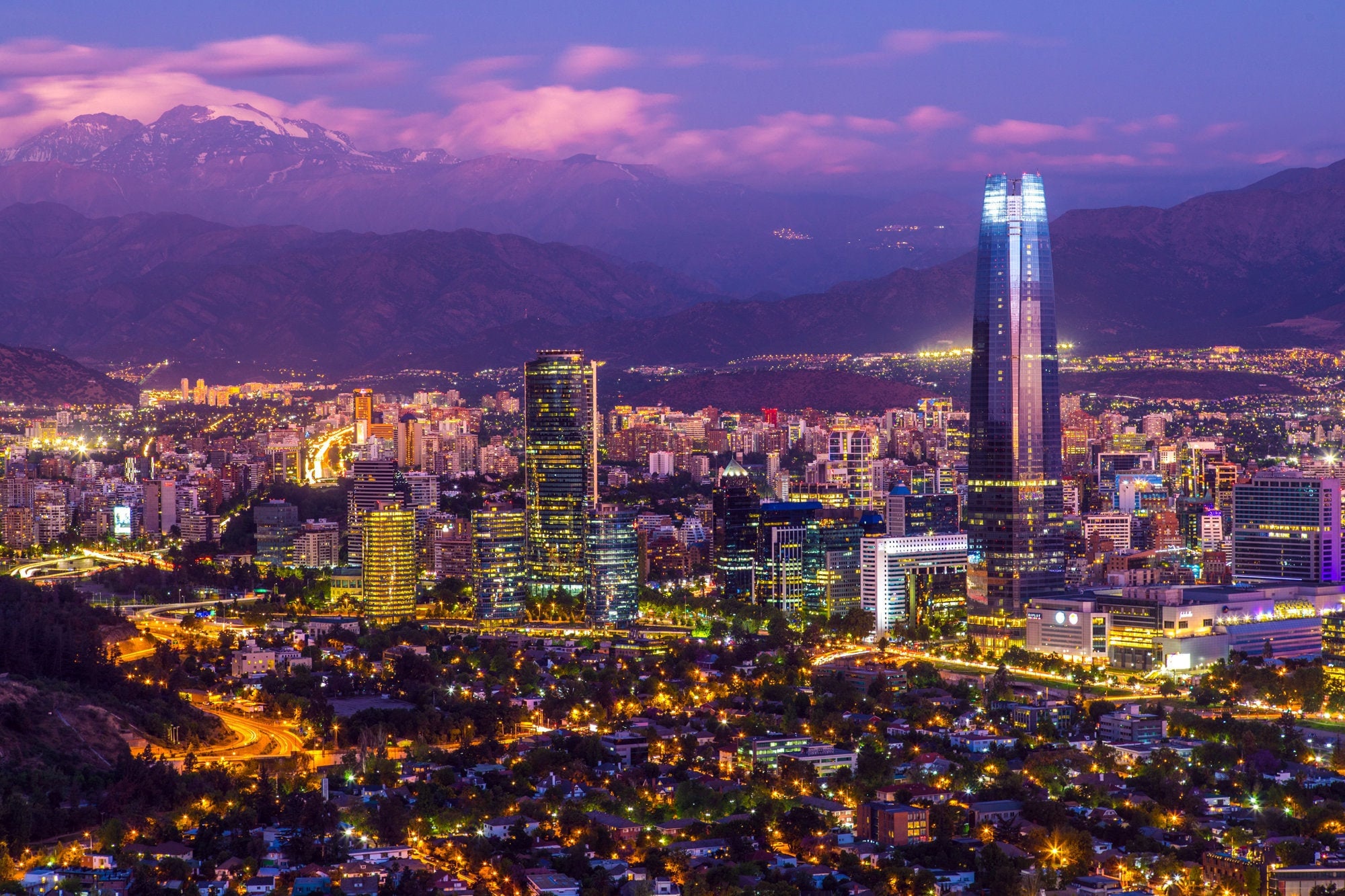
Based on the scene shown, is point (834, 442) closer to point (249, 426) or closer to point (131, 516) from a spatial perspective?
point (131, 516)

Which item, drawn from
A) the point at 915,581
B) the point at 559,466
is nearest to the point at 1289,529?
the point at 915,581

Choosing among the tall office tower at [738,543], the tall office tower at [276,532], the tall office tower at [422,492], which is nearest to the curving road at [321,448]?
the tall office tower at [422,492]

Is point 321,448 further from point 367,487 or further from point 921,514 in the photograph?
point 921,514

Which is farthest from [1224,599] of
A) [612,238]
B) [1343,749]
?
[612,238]

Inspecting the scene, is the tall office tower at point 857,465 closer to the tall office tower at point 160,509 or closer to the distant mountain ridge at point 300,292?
the tall office tower at point 160,509

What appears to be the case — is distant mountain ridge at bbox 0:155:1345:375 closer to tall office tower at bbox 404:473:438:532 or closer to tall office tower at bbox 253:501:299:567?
tall office tower at bbox 404:473:438:532

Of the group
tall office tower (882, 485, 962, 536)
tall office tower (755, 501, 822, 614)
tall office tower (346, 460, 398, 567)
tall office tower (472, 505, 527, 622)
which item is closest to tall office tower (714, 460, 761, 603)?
tall office tower (755, 501, 822, 614)
